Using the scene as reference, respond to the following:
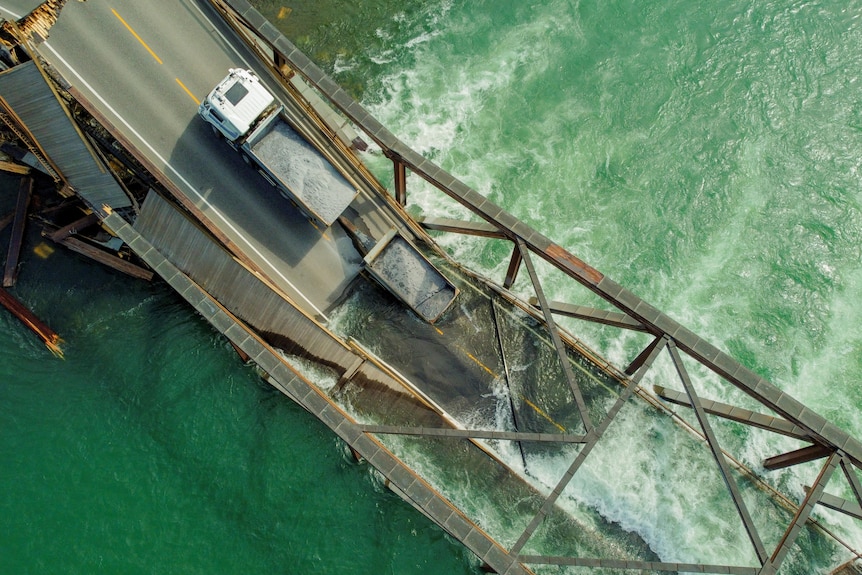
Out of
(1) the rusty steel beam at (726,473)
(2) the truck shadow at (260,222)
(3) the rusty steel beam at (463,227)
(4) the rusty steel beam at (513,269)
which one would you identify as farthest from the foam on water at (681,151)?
(1) the rusty steel beam at (726,473)

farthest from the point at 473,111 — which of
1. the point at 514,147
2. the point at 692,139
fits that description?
the point at 692,139

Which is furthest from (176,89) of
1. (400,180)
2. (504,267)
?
(504,267)

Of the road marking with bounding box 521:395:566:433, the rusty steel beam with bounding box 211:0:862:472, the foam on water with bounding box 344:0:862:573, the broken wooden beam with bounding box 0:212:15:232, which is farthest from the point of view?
the foam on water with bounding box 344:0:862:573

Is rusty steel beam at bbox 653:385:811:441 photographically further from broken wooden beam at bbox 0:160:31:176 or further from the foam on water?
broken wooden beam at bbox 0:160:31:176

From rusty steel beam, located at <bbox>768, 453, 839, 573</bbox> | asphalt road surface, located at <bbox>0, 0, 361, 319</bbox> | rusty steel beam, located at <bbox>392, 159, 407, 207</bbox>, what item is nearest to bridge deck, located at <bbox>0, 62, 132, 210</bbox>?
asphalt road surface, located at <bbox>0, 0, 361, 319</bbox>

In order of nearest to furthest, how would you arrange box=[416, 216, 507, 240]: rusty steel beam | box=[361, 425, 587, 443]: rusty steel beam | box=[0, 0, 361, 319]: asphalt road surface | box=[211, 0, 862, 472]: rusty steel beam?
box=[361, 425, 587, 443]: rusty steel beam → box=[211, 0, 862, 472]: rusty steel beam → box=[0, 0, 361, 319]: asphalt road surface → box=[416, 216, 507, 240]: rusty steel beam

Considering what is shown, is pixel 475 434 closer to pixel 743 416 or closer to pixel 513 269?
pixel 513 269

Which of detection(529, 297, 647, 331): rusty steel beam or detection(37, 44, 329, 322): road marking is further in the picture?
detection(529, 297, 647, 331): rusty steel beam

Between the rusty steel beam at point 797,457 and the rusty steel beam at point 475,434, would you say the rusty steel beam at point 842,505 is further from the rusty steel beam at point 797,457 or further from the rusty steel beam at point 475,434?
the rusty steel beam at point 475,434
